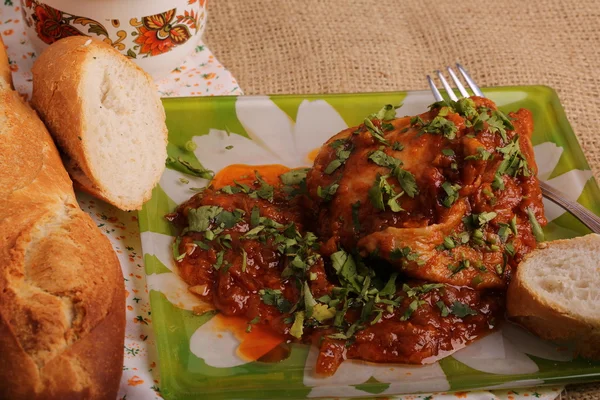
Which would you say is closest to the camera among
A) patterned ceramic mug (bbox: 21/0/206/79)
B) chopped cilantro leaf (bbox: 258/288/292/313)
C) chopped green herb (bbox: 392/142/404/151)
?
chopped cilantro leaf (bbox: 258/288/292/313)

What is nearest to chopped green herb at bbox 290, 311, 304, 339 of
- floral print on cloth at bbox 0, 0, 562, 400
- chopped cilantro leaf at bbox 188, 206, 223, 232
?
floral print on cloth at bbox 0, 0, 562, 400

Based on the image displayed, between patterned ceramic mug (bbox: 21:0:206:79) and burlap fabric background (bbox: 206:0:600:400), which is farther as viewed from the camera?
burlap fabric background (bbox: 206:0:600:400)

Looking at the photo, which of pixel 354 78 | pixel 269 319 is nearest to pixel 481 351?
pixel 269 319

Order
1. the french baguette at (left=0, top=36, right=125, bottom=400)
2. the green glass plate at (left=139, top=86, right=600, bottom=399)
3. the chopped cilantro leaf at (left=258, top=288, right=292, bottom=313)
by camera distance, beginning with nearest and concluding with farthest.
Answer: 1. the french baguette at (left=0, top=36, right=125, bottom=400)
2. the green glass plate at (left=139, top=86, right=600, bottom=399)
3. the chopped cilantro leaf at (left=258, top=288, right=292, bottom=313)

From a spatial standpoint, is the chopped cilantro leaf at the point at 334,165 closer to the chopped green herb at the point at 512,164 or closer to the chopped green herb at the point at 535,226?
the chopped green herb at the point at 512,164

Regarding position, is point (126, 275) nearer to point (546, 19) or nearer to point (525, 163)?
point (525, 163)

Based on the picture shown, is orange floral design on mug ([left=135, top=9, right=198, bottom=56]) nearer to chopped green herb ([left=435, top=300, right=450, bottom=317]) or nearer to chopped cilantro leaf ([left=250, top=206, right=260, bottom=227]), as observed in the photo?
chopped cilantro leaf ([left=250, top=206, right=260, bottom=227])
